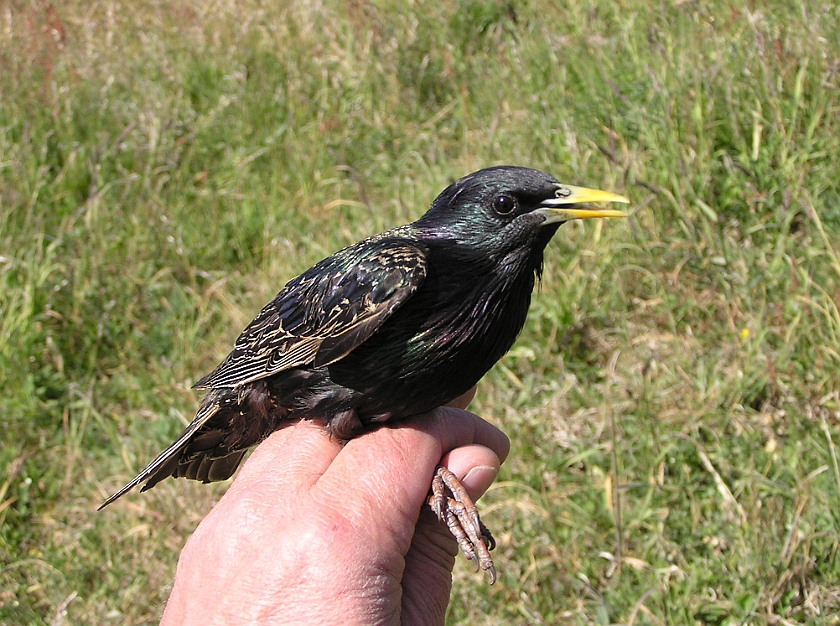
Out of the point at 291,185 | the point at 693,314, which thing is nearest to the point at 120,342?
the point at 291,185

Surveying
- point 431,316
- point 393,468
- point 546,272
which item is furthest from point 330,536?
point 546,272

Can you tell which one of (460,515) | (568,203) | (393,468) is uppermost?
(568,203)

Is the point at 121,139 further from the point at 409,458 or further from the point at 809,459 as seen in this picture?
the point at 809,459

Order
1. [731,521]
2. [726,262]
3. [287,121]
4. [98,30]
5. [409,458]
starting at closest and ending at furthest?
[409,458]
[731,521]
[726,262]
[287,121]
[98,30]

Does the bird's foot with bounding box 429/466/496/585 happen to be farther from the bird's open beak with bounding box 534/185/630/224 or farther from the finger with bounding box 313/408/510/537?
the bird's open beak with bounding box 534/185/630/224

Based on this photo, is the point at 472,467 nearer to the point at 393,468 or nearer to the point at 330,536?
the point at 393,468

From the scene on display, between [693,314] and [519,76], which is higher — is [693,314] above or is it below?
below
